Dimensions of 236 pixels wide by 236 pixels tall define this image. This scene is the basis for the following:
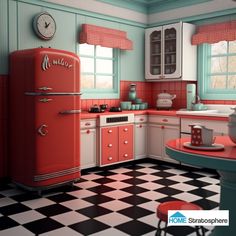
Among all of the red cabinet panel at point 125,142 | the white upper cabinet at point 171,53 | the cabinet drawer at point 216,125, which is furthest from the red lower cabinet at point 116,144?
the white upper cabinet at point 171,53

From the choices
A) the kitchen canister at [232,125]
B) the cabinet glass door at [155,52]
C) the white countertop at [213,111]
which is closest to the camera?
the kitchen canister at [232,125]

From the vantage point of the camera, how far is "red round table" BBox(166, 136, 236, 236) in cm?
204

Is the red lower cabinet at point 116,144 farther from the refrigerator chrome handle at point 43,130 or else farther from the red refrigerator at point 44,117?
the refrigerator chrome handle at point 43,130

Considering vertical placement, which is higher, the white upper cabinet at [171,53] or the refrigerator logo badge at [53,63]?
the white upper cabinet at [171,53]

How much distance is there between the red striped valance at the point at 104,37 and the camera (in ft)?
17.4

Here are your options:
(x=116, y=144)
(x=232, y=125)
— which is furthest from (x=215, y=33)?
(x=232, y=125)

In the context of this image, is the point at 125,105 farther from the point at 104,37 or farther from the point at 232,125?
the point at 232,125

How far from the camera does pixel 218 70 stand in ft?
18.8

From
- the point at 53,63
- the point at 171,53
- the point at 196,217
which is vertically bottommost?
the point at 196,217

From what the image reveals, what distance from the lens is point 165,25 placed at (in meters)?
5.91

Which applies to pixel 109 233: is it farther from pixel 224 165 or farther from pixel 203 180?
pixel 203 180

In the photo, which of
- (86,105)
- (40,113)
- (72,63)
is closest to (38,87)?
(40,113)

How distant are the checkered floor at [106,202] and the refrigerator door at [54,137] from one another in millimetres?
244

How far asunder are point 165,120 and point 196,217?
327 cm
